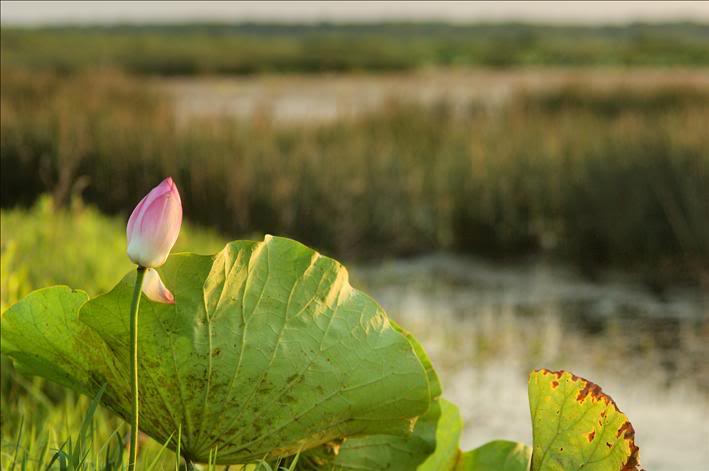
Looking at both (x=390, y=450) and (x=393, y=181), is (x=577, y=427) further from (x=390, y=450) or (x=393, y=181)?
(x=393, y=181)

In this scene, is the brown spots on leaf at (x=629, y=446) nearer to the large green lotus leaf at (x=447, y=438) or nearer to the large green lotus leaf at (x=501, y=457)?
the large green lotus leaf at (x=501, y=457)

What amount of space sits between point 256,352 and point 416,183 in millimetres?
7298

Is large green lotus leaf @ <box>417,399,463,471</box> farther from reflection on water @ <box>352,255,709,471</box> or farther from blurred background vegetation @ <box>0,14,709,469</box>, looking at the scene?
blurred background vegetation @ <box>0,14,709,469</box>

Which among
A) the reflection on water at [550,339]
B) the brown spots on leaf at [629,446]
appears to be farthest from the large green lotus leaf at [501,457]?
the reflection on water at [550,339]

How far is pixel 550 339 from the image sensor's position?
597cm

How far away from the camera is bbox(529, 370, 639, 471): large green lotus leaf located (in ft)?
4.76

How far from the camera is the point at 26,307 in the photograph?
1467 millimetres

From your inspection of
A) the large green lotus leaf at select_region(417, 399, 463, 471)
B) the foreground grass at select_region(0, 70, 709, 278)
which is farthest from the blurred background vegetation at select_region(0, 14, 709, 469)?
the large green lotus leaf at select_region(417, 399, 463, 471)

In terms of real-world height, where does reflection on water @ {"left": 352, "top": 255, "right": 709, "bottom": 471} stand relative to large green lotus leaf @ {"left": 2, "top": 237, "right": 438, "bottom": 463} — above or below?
below

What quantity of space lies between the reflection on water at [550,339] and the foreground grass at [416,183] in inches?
16.0

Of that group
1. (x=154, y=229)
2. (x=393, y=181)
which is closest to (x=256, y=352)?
(x=154, y=229)

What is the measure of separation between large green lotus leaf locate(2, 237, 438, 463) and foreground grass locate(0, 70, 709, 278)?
5.55 metres

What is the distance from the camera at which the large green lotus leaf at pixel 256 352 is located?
140cm

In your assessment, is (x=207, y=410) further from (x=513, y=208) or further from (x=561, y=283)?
(x=513, y=208)
